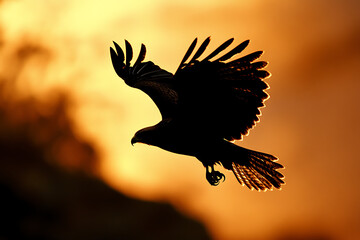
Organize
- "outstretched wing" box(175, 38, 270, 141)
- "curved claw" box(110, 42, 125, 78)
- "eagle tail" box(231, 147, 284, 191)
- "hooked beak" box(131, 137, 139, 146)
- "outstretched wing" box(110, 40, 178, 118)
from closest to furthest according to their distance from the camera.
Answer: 1. "outstretched wing" box(175, 38, 270, 141)
2. "hooked beak" box(131, 137, 139, 146)
3. "outstretched wing" box(110, 40, 178, 118)
4. "eagle tail" box(231, 147, 284, 191)
5. "curved claw" box(110, 42, 125, 78)

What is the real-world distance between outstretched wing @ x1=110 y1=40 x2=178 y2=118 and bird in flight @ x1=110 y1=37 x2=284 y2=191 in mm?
22

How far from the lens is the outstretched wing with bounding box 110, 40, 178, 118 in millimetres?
Answer: 8984

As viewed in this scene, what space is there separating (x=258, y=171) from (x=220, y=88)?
6.76 feet

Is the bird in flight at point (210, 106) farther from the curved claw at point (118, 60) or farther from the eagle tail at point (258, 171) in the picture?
the curved claw at point (118, 60)

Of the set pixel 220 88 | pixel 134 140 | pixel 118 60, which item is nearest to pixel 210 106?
pixel 220 88

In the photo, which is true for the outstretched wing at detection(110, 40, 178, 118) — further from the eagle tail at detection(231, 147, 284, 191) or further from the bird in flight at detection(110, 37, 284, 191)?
the eagle tail at detection(231, 147, 284, 191)

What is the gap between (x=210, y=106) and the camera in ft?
26.8

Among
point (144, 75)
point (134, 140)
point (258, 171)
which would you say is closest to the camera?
point (134, 140)

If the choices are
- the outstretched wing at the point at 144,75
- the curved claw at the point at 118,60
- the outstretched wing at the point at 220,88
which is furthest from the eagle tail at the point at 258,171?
the curved claw at the point at 118,60

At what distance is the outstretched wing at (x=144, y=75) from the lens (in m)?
8.98

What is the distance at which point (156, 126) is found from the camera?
8383mm

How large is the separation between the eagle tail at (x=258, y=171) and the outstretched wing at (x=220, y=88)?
105 cm

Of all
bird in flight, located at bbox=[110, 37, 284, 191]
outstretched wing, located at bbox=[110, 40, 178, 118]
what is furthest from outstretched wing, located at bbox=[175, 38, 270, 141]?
outstretched wing, located at bbox=[110, 40, 178, 118]

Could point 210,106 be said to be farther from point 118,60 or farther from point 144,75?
point 118,60
